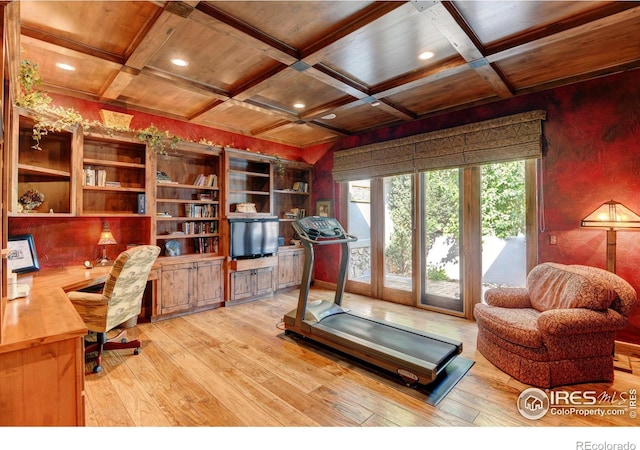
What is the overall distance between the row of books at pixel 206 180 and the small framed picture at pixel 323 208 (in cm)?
207

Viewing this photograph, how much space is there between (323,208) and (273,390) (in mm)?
3935

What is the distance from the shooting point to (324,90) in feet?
12.4

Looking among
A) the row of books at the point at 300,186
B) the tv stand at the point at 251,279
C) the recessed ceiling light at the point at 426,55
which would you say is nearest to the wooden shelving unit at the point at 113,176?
A: the tv stand at the point at 251,279

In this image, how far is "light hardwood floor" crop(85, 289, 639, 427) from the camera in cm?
211

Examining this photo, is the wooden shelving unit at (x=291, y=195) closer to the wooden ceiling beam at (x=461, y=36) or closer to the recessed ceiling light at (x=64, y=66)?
the recessed ceiling light at (x=64, y=66)

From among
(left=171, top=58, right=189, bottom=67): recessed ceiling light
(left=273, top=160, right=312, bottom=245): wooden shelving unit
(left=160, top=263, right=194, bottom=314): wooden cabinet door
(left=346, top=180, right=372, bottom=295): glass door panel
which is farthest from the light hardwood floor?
(left=171, top=58, right=189, bottom=67): recessed ceiling light

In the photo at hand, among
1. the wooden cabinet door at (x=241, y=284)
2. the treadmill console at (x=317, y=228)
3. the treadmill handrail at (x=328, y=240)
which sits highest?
the treadmill console at (x=317, y=228)

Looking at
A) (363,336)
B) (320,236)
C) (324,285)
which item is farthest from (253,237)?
(363,336)

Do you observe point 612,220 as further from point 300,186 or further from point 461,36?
point 300,186

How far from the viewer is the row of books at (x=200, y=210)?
466 centimetres

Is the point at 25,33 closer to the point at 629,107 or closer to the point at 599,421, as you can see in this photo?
the point at 599,421

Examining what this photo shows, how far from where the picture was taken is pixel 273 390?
8.07 ft
